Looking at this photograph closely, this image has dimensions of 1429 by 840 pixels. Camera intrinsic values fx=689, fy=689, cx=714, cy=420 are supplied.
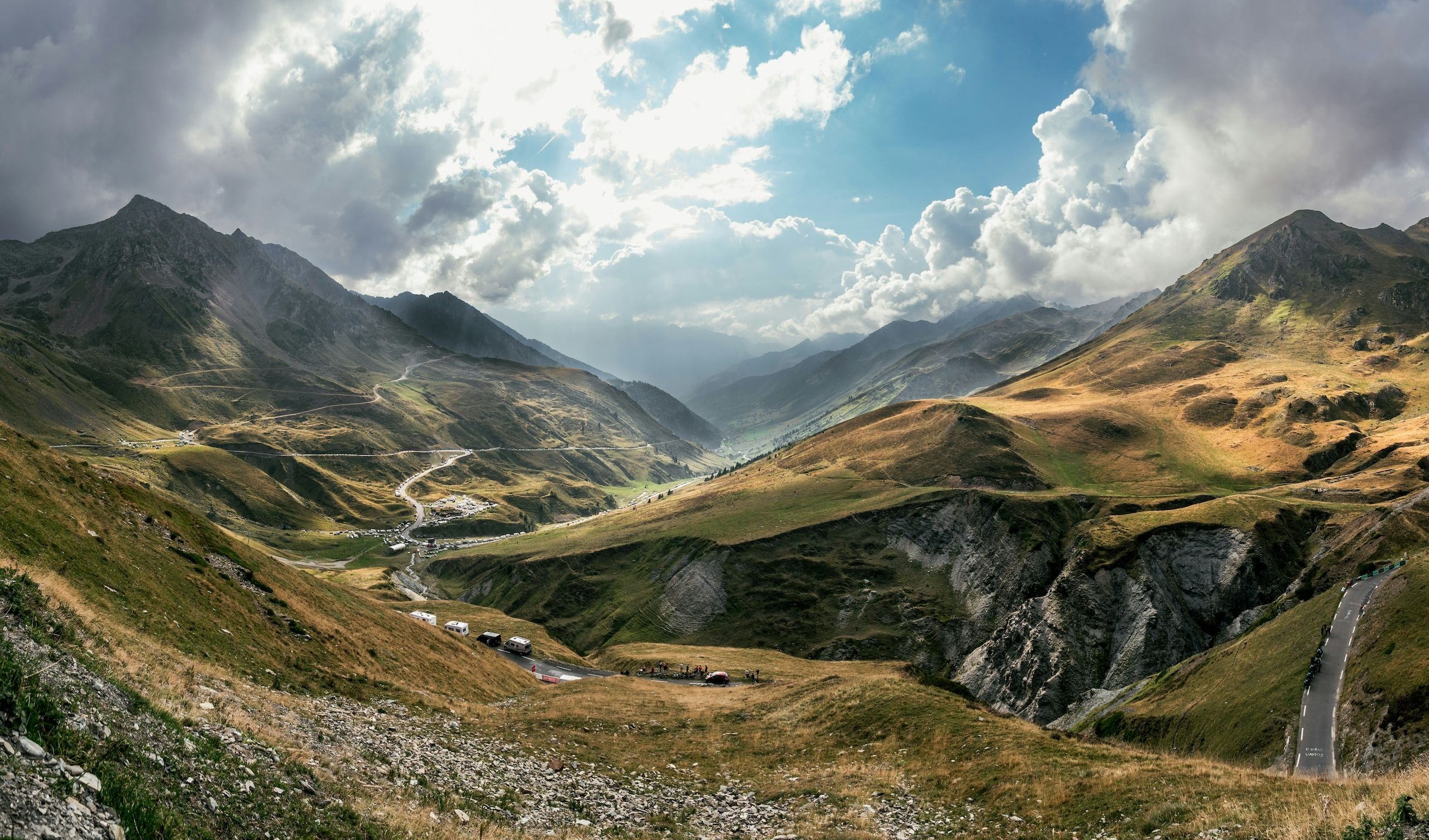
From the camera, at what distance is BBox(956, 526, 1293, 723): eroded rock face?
91.6 m

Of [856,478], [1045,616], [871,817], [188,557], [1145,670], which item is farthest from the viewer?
[856,478]

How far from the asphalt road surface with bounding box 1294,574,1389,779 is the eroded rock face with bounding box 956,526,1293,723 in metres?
36.4

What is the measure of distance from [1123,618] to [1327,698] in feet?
181

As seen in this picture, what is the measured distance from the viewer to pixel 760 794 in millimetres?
29844

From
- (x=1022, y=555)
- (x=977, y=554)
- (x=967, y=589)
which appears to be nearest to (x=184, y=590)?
(x=967, y=589)

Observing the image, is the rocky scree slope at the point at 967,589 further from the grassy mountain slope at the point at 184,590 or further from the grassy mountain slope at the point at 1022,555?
the grassy mountain slope at the point at 184,590

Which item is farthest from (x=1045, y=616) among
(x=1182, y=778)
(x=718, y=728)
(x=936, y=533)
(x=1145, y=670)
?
(x=1182, y=778)

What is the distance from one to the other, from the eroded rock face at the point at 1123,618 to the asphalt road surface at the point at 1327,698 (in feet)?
119

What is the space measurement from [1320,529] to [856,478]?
332ft

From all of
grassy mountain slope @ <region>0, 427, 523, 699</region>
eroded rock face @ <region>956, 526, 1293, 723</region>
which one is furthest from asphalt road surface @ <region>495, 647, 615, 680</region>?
eroded rock face @ <region>956, 526, 1293, 723</region>

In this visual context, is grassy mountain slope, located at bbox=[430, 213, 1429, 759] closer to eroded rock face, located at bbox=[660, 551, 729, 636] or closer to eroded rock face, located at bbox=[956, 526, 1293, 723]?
eroded rock face, located at bbox=[956, 526, 1293, 723]

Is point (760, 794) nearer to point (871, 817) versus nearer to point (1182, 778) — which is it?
point (871, 817)

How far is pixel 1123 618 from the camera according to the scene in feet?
319

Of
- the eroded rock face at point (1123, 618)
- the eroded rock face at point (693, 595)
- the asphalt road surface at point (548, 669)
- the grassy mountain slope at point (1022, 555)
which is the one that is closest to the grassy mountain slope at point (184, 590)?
the asphalt road surface at point (548, 669)
